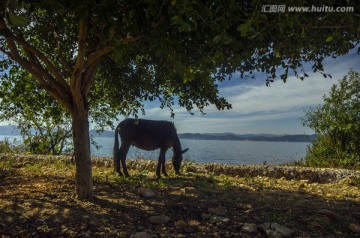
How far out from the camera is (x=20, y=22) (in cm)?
219

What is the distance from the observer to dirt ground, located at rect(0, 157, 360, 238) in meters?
4.86

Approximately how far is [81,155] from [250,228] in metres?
3.84

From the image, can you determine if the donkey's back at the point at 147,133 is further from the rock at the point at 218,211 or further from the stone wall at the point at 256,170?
the rock at the point at 218,211

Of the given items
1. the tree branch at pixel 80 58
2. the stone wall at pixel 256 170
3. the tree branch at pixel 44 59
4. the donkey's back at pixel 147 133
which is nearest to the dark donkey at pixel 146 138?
the donkey's back at pixel 147 133

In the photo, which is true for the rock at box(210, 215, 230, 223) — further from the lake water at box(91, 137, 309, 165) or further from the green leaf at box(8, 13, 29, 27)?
the lake water at box(91, 137, 309, 165)

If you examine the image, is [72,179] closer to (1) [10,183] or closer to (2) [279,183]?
(1) [10,183]

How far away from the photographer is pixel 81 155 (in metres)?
6.33

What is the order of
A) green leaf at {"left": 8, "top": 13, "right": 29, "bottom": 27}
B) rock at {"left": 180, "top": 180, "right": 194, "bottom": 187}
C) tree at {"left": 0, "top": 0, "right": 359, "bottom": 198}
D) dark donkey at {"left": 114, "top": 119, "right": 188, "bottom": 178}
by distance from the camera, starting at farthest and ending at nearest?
dark donkey at {"left": 114, "top": 119, "right": 188, "bottom": 178}, rock at {"left": 180, "top": 180, "right": 194, "bottom": 187}, tree at {"left": 0, "top": 0, "right": 359, "bottom": 198}, green leaf at {"left": 8, "top": 13, "right": 29, "bottom": 27}

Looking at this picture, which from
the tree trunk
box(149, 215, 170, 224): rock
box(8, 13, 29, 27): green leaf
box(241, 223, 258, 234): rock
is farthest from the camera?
the tree trunk

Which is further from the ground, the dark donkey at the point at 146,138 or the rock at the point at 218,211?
the dark donkey at the point at 146,138

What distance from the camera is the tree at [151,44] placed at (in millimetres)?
3873

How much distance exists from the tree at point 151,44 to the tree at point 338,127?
865 cm

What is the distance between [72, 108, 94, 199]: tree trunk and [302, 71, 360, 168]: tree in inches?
457

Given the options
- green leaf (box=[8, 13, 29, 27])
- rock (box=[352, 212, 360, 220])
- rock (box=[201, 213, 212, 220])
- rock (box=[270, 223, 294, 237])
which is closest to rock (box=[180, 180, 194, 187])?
rock (box=[201, 213, 212, 220])
